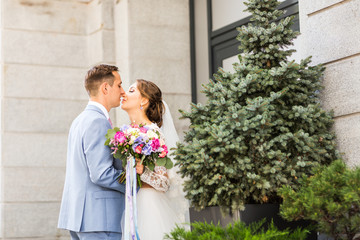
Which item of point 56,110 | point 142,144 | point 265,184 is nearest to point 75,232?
point 142,144

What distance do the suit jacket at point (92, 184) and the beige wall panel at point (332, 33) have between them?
203cm

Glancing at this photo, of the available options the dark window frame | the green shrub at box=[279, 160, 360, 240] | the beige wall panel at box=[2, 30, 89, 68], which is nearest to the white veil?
the green shrub at box=[279, 160, 360, 240]

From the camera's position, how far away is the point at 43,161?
9.12 metres

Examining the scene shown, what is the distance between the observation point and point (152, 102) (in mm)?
6520

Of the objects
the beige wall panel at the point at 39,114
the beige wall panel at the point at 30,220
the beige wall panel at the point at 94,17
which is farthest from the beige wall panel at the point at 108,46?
the beige wall panel at the point at 30,220

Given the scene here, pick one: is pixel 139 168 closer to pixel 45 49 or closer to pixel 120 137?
pixel 120 137

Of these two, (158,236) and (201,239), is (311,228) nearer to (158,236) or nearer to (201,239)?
(201,239)

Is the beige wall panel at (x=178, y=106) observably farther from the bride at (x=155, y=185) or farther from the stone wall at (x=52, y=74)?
the bride at (x=155, y=185)

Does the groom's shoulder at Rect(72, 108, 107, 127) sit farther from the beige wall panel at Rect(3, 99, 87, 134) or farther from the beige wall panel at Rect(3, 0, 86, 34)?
the beige wall panel at Rect(3, 0, 86, 34)

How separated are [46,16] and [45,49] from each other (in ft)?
1.59

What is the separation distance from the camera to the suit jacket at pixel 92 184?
5.84m

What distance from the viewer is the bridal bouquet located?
561 cm

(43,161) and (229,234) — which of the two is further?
(43,161)

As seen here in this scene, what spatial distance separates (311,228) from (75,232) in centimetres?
251
